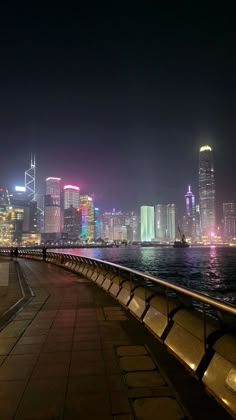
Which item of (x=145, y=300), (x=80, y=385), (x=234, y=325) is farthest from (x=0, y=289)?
(x=234, y=325)

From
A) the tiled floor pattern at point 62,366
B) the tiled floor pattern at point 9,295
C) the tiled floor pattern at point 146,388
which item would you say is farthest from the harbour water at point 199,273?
the tiled floor pattern at point 146,388

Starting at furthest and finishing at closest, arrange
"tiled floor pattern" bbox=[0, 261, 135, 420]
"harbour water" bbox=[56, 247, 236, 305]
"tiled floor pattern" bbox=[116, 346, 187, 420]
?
"harbour water" bbox=[56, 247, 236, 305] < "tiled floor pattern" bbox=[0, 261, 135, 420] < "tiled floor pattern" bbox=[116, 346, 187, 420]

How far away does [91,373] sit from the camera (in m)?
5.48

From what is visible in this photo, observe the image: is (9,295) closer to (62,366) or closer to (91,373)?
(62,366)

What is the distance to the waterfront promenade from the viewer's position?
13.9ft

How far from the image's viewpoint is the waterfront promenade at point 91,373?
13.9ft

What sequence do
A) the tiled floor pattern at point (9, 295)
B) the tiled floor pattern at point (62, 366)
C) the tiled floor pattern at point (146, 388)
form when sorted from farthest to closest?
the tiled floor pattern at point (9, 295), the tiled floor pattern at point (62, 366), the tiled floor pattern at point (146, 388)

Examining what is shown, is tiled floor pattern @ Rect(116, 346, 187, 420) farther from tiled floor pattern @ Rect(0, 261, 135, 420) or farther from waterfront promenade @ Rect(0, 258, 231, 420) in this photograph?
tiled floor pattern @ Rect(0, 261, 135, 420)

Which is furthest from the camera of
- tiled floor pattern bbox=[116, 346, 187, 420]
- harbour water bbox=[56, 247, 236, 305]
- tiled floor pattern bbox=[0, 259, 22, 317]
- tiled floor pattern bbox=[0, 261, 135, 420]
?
harbour water bbox=[56, 247, 236, 305]

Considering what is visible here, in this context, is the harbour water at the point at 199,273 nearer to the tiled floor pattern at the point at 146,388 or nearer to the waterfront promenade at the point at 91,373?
the waterfront promenade at the point at 91,373

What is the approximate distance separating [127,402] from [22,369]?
2134mm

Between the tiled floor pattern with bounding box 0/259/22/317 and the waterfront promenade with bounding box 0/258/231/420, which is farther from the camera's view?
the tiled floor pattern with bounding box 0/259/22/317

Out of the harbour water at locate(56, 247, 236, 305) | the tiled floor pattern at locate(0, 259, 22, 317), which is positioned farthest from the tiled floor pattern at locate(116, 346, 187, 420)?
the harbour water at locate(56, 247, 236, 305)

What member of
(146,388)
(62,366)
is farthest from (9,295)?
(146,388)
